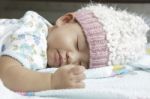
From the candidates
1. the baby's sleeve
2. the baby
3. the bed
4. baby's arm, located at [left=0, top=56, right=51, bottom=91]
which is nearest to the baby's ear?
the baby

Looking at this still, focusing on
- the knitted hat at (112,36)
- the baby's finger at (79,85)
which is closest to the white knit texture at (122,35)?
the knitted hat at (112,36)

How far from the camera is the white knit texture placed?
114 cm

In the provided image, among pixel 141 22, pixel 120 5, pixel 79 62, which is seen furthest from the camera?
pixel 120 5

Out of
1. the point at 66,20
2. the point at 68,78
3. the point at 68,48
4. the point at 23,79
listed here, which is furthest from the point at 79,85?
the point at 66,20

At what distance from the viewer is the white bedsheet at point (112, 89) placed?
844 millimetres

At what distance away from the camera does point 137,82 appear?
1.04 m

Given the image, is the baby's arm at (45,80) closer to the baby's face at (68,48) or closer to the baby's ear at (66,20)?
the baby's face at (68,48)

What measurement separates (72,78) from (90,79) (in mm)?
160

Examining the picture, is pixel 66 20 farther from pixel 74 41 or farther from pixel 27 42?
pixel 27 42

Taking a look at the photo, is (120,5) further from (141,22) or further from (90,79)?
(90,79)

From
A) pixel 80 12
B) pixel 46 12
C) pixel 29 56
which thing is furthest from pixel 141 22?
pixel 46 12

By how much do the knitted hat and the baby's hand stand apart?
233 millimetres

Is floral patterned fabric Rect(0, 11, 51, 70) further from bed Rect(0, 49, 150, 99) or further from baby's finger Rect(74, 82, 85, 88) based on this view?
baby's finger Rect(74, 82, 85, 88)

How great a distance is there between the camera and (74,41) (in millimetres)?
1146
